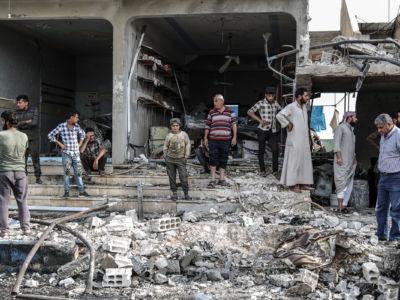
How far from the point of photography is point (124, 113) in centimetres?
1066

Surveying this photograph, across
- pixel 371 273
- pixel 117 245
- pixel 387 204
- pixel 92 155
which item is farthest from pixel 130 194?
pixel 371 273

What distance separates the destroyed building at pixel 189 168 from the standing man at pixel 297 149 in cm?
28

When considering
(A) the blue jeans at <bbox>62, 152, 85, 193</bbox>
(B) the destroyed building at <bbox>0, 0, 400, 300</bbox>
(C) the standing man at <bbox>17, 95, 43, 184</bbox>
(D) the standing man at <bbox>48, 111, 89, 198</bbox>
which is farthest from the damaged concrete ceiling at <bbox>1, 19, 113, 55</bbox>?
(A) the blue jeans at <bbox>62, 152, 85, 193</bbox>

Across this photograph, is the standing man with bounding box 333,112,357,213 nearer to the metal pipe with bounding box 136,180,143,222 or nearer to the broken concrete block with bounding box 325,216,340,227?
the broken concrete block with bounding box 325,216,340,227

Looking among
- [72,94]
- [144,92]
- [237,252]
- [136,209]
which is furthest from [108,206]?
[72,94]

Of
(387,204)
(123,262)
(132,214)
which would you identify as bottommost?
(123,262)

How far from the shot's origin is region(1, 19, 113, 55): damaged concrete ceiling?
41.1 feet

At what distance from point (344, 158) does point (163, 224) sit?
4113 millimetres

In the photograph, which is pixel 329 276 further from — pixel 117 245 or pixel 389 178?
pixel 117 245

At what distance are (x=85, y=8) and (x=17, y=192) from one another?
5811 mm

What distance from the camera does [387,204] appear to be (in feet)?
21.2

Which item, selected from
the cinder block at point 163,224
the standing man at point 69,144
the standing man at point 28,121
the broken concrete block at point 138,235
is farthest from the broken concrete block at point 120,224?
the standing man at point 28,121

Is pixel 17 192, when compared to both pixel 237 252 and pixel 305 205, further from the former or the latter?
pixel 305 205

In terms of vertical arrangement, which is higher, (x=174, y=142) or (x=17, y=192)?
(x=174, y=142)
